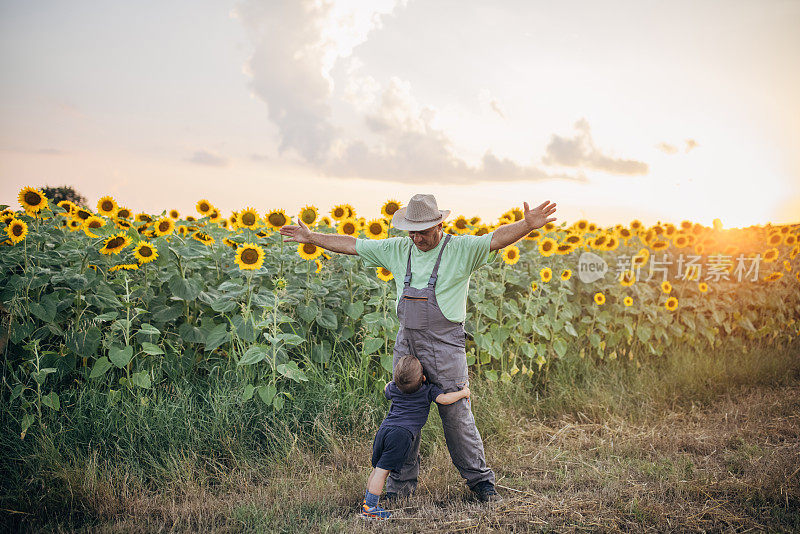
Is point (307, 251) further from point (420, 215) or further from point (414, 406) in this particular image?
point (414, 406)

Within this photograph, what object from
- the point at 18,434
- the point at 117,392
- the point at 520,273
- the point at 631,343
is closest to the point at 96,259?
the point at 117,392

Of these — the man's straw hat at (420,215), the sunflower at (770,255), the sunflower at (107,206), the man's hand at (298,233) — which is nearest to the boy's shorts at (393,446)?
the man's straw hat at (420,215)

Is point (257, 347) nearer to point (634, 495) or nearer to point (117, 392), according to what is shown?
point (117, 392)

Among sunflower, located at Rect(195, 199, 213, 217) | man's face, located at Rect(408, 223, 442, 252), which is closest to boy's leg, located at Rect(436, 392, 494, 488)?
man's face, located at Rect(408, 223, 442, 252)

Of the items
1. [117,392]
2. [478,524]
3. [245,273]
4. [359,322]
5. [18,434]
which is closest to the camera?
[478,524]

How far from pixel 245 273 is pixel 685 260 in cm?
629

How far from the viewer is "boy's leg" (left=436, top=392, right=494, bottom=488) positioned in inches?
150

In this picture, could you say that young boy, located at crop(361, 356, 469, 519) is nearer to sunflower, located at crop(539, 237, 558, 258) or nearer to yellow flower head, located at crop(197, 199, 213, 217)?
sunflower, located at crop(539, 237, 558, 258)

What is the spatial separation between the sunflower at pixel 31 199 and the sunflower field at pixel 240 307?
13 mm

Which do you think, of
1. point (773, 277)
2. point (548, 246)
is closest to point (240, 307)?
point (548, 246)

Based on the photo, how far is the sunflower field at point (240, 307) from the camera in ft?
15.1

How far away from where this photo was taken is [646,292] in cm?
723

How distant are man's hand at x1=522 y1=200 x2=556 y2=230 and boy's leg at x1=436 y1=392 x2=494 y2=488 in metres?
1.22

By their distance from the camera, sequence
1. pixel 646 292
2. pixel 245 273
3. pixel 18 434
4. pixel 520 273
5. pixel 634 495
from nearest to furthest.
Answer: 1. pixel 634 495
2. pixel 18 434
3. pixel 245 273
4. pixel 520 273
5. pixel 646 292
